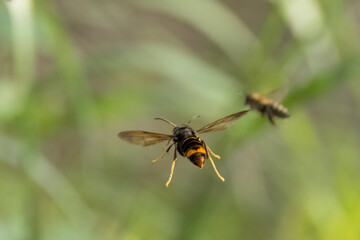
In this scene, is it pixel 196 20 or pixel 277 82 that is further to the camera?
pixel 196 20

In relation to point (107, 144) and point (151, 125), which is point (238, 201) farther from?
point (151, 125)

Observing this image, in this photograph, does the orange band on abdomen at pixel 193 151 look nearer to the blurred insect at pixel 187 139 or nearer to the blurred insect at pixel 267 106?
the blurred insect at pixel 187 139

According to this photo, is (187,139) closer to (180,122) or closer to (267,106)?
(267,106)

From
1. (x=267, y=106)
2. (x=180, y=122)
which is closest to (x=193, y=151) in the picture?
(x=267, y=106)

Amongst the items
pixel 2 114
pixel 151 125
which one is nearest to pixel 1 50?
pixel 2 114

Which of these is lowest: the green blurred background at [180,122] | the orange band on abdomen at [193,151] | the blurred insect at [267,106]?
the orange band on abdomen at [193,151]

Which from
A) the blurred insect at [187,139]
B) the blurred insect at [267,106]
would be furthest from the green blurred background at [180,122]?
the blurred insect at [187,139]
